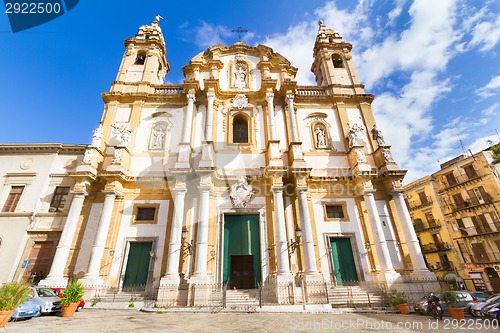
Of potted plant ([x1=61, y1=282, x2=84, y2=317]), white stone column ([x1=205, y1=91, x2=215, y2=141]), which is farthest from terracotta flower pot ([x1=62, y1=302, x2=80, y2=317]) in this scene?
white stone column ([x1=205, y1=91, x2=215, y2=141])

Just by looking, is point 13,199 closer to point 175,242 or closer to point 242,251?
point 175,242

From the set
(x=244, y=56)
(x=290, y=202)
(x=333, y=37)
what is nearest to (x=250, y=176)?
(x=290, y=202)

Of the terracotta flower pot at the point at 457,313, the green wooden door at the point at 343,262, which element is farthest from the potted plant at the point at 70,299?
the terracotta flower pot at the point at 457,313

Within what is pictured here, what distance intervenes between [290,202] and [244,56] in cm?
1309

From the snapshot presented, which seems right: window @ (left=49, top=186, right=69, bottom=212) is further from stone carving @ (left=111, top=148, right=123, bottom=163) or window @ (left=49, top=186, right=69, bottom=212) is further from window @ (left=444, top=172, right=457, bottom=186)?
window @ (left=444, top=172, right=457, bottom=186)

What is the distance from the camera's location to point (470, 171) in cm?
2606

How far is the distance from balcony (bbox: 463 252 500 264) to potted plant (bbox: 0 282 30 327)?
33.8 meters

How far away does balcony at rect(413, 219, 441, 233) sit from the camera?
27745mm

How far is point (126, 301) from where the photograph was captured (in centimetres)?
1130

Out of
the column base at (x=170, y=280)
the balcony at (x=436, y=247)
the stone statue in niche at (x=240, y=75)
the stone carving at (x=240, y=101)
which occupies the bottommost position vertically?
the column base at (x=170, y=280)

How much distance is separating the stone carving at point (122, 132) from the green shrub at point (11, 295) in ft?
31.1

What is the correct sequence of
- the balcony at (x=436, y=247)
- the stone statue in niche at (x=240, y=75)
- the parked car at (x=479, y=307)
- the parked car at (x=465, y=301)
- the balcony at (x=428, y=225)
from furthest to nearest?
the balcony at (x=428, y=225)
the balcony at (x=436, y=247)
the stone statue in niche at (x=240, y=75)
the parked car at (x=465, y=301)
the parked car at (x=479, y=307)

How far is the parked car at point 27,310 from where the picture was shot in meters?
7.65

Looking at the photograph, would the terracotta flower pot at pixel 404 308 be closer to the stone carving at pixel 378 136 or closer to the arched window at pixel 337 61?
the stone carving at pixel 378 136
